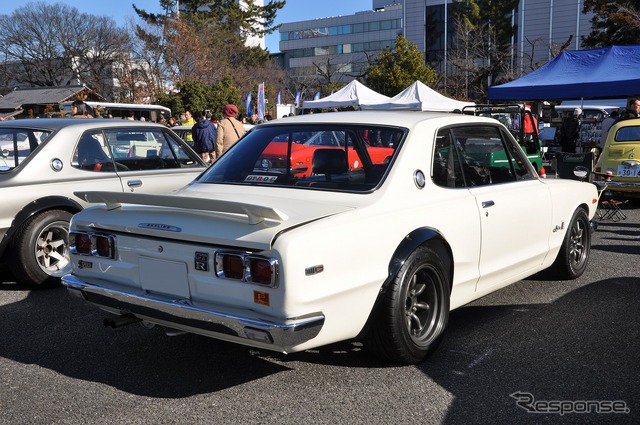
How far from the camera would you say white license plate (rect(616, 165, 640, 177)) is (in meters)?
9.91

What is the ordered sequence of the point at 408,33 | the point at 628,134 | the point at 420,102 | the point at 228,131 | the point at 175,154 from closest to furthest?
the point at 175,154 → the point at 628,134 → the point at 228,131 → the point at 420,102 → the point at 408,33

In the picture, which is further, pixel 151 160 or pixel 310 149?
pixel 151 160

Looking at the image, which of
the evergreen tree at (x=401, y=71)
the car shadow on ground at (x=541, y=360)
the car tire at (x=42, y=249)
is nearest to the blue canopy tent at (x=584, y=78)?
the car shadow on ground at (x=541, y=360)

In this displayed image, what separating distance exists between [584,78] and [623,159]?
4.22m

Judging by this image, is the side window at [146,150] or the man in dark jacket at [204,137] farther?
the man in dark jacket at [204,137]

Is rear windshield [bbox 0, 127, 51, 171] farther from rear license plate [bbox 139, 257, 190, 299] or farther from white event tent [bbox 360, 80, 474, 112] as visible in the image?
white event tent [bbox 360, 80, 474, 112]

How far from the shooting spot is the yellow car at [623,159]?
391 inches

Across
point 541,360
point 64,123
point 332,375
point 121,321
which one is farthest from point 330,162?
point 64,123

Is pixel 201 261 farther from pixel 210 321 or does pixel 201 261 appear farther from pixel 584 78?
pixel 584 78

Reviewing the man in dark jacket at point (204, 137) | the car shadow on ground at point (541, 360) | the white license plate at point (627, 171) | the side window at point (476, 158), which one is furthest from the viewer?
the man in dark jacket at point (204, 137)

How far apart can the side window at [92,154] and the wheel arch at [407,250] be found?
374cm

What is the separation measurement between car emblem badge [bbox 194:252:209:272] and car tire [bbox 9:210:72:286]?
2.77 m

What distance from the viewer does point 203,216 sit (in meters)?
3.25

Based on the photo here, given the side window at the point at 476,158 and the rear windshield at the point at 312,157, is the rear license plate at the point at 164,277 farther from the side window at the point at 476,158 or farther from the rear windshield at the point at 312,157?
the side window at the point at 476,158
